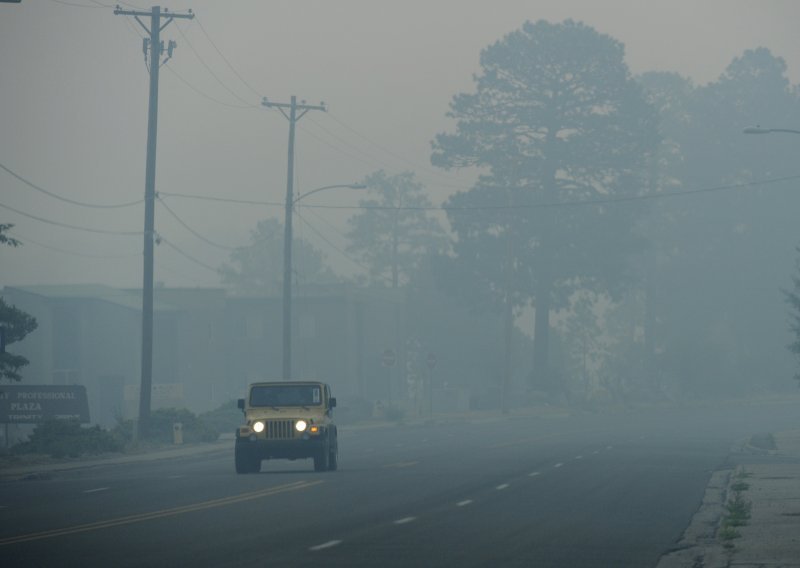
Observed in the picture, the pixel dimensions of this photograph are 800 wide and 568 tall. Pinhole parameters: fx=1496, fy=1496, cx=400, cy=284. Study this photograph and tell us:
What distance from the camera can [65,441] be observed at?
1661 inches

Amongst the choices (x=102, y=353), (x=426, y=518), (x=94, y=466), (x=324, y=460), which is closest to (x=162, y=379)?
(x=102, y=353)

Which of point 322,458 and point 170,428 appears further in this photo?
point 170,428

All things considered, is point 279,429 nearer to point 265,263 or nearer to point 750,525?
point 750,525

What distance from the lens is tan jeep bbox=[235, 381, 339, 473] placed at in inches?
1236

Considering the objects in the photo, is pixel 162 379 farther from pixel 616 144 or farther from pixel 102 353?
pixel 616 144

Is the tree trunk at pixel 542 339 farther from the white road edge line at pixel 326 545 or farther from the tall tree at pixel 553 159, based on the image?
the white road edge line at pixel 326 545

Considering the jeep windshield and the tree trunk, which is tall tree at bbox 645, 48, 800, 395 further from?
the jeep windshield

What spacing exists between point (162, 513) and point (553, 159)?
225ft

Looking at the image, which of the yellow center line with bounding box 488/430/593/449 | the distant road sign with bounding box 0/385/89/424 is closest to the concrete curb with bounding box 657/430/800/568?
the yellow center line with bounding box 488/430/593/449

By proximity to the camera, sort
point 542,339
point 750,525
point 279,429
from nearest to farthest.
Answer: point 750,525, point 279,429, point 542,339

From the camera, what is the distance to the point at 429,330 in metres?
109

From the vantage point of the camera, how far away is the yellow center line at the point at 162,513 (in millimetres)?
18895

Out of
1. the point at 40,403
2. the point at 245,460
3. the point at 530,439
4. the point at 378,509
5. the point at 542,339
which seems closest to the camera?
the point at 378,509

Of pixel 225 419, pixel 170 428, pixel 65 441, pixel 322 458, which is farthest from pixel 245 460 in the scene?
pixel 225 419
